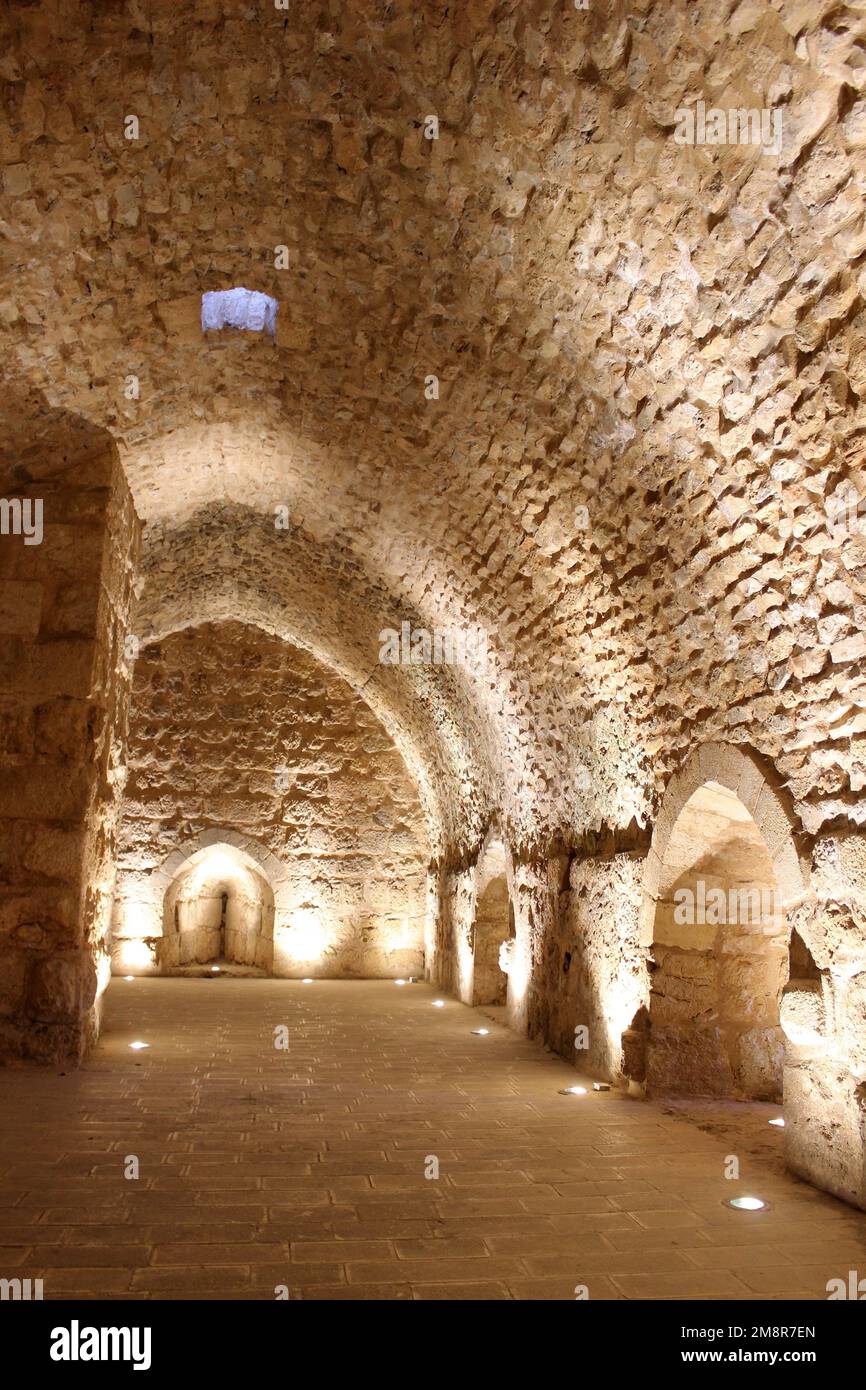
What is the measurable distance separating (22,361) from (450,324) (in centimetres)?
212

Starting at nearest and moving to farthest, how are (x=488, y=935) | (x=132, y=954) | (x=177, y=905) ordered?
1. (x=488, y=935)
2. (x=132, y=954)
3. (x=177, y=905)

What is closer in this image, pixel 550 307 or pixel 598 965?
pixel 550 307

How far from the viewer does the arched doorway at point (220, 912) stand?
37.0ft

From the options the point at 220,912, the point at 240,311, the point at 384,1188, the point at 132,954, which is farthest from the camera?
the point at 220,912

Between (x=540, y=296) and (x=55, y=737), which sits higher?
(x=540, y=296)

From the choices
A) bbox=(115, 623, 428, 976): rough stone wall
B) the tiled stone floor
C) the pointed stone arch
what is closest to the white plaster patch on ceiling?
the pointed stone arch

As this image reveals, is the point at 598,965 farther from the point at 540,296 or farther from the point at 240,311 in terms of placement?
the point at 240,311

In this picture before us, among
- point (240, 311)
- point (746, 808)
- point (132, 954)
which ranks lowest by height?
point (132, 954)

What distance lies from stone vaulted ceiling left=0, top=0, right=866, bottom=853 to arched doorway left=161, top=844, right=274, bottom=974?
240 inches

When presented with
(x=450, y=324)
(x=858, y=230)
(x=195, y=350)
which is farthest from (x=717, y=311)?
(x=195, y=350)

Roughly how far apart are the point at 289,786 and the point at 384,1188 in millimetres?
7992

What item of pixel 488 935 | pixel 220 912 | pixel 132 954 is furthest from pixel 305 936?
pixel 488 935

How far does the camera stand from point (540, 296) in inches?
162

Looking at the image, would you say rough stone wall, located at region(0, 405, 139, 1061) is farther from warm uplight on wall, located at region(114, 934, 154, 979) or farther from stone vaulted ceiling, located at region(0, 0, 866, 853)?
warm uplight on wall, located at region(114, 934, 154, 979)
